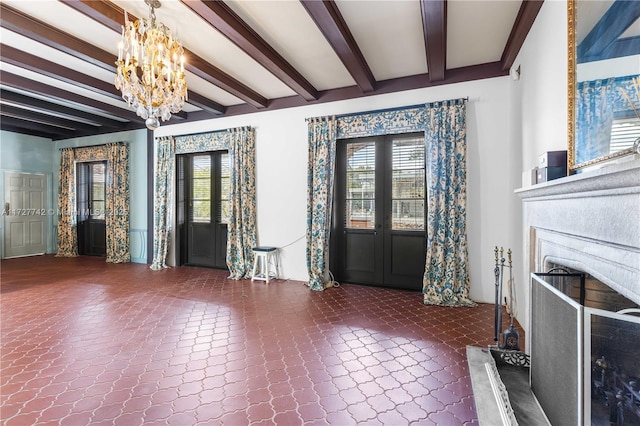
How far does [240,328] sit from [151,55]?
9.54ft

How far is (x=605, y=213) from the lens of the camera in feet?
3.89

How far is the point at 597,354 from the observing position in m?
1.29

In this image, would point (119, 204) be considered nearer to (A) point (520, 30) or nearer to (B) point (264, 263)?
(B) point (264, 263)

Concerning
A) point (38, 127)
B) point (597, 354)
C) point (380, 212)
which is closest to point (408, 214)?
point (380, 212)

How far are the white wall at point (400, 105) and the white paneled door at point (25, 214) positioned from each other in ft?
16.5

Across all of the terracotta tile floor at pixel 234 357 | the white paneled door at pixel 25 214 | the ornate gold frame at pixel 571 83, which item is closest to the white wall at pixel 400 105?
the terracotta tile floor at pixel 234 357

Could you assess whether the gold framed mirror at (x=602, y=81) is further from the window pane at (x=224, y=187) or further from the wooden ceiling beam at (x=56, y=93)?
the wooden ceiling beam at (x=56, y=93)

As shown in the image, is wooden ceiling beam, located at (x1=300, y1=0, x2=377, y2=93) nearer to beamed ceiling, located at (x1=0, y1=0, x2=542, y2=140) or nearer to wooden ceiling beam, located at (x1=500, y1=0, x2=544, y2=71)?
beamed ceiling, located at (x1=0, y1=0, x2=542, y2=140)

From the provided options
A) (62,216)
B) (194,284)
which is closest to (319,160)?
(194,284)

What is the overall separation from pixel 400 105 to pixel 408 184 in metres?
1.19

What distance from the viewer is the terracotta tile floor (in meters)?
1.80

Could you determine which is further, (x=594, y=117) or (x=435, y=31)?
(x=435, y=31)

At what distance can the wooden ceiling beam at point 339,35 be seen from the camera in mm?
2535

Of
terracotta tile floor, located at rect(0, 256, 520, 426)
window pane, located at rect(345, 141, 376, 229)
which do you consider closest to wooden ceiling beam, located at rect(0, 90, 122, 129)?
terracotta tile floor, located at rect(0, 256, 520, 426)
